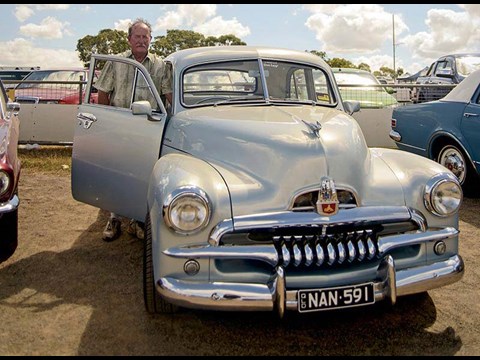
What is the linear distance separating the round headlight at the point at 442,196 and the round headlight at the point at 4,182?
298 cm

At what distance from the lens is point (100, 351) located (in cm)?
290

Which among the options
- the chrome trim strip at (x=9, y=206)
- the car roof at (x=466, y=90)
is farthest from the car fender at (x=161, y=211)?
the car roof at (x=466, y=90)

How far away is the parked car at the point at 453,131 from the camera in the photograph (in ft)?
19.9

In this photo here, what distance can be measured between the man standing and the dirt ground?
0.64 metres

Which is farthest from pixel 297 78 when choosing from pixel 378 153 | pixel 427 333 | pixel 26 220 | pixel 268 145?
pixel 26 220

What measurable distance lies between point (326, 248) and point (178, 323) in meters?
1.04

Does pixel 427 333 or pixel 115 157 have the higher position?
pixel 115 157

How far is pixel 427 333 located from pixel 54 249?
3189 mm

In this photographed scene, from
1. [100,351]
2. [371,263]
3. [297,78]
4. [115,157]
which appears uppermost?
[297,78]

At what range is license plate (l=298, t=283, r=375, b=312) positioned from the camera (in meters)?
2.81

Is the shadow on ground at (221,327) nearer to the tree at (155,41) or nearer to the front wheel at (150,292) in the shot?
the front wheel at (150,292)

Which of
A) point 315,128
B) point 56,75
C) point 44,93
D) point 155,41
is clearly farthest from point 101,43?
point 315,128

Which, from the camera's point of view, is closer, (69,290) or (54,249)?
(69,290)

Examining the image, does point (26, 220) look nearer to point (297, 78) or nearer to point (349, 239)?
point (297, 78)
